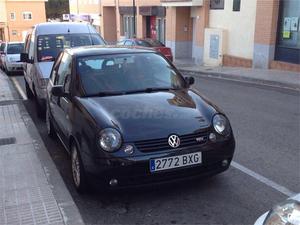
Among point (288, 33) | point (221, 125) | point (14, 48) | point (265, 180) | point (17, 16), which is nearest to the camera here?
point (221, 125)

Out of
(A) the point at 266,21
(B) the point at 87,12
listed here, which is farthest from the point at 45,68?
(B) the point at 87,12

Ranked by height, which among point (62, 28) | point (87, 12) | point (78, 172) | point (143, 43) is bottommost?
point (78, 172)

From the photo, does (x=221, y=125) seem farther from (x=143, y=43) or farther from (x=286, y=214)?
(x=143, y=43)

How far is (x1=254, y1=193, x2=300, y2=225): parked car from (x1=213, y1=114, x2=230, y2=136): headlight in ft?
7.01

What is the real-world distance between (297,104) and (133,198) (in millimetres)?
6364

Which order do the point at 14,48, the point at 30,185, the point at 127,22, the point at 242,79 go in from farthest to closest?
1. the point at 127,22
2. the point at 14,48
3. the point at 242,79
4. the point at 30,185

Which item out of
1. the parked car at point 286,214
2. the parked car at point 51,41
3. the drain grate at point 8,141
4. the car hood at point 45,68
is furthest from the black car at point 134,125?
the parked car at point 51,41

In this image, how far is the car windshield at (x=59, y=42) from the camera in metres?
9.39

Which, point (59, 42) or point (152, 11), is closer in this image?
point (59, 42)

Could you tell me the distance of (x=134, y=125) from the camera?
14.0ft

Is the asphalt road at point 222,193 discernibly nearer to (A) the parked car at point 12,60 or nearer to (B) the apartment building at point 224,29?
(B) the apartment building at point 224,29

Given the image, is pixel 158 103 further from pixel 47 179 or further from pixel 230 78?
pixel 230 78

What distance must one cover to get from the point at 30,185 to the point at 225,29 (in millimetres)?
18077

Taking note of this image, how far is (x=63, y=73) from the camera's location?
5949 millimetres
